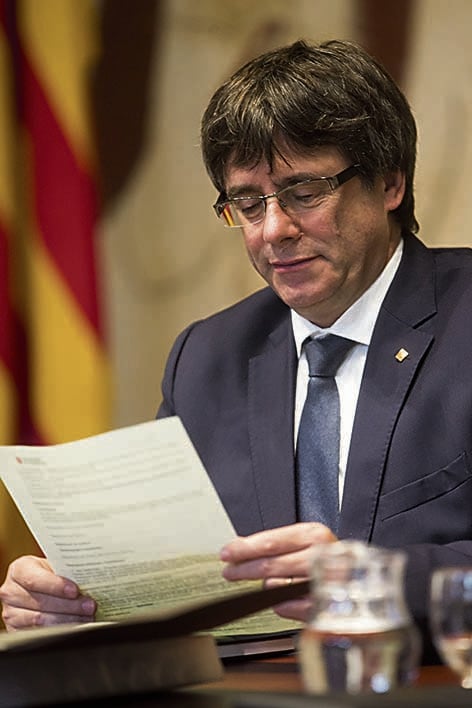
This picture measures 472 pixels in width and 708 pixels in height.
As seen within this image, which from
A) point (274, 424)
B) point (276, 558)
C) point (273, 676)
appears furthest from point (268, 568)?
point (274, 424)

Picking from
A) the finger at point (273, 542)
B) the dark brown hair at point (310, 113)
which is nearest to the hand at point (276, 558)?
the finger at point (273, 542)

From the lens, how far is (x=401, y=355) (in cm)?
238

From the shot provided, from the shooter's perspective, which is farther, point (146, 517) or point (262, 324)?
point (262, 324)

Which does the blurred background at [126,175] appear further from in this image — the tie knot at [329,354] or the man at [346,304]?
the tie knot at [329,354]

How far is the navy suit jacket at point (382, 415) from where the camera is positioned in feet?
7.43

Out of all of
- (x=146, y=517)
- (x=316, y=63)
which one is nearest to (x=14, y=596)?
(x=146, y=517)

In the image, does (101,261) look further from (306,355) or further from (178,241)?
(306,355)

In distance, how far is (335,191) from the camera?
238cm

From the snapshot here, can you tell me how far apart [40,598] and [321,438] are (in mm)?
616

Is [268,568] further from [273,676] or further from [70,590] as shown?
[70,590]

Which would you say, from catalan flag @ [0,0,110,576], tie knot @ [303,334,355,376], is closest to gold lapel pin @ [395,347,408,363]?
tie knot @ [303,334,355,376]

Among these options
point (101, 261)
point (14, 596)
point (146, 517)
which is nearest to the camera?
point (146, 517)

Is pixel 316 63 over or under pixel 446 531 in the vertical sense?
over

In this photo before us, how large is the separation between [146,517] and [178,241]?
2330 millimetres
